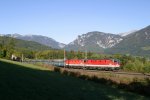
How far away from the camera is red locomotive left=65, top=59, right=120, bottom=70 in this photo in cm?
8625

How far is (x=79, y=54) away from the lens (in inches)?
7505

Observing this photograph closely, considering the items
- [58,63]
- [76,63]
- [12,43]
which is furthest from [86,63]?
[12,43]

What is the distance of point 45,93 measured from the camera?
15.8 m

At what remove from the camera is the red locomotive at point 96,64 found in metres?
86.2

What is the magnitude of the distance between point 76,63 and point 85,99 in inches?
3255

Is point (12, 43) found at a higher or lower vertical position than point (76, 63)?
higher

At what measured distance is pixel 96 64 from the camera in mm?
91125

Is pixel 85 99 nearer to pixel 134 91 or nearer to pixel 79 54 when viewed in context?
pixel 134 91

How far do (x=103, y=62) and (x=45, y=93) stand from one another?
73.5m

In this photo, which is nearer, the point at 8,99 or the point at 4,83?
the point at 8,99

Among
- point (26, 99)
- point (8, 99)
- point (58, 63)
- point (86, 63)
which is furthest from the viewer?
point (58, 63)

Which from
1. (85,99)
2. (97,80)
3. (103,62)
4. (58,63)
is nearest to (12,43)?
(58,63)

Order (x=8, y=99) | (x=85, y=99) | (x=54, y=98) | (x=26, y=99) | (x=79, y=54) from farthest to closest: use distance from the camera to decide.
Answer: (x=79, y=54) → (x=85, y=99) → (x=54, y=98) → (x=26, y=99) → (x=8, y=99)

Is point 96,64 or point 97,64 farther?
point 96,64
